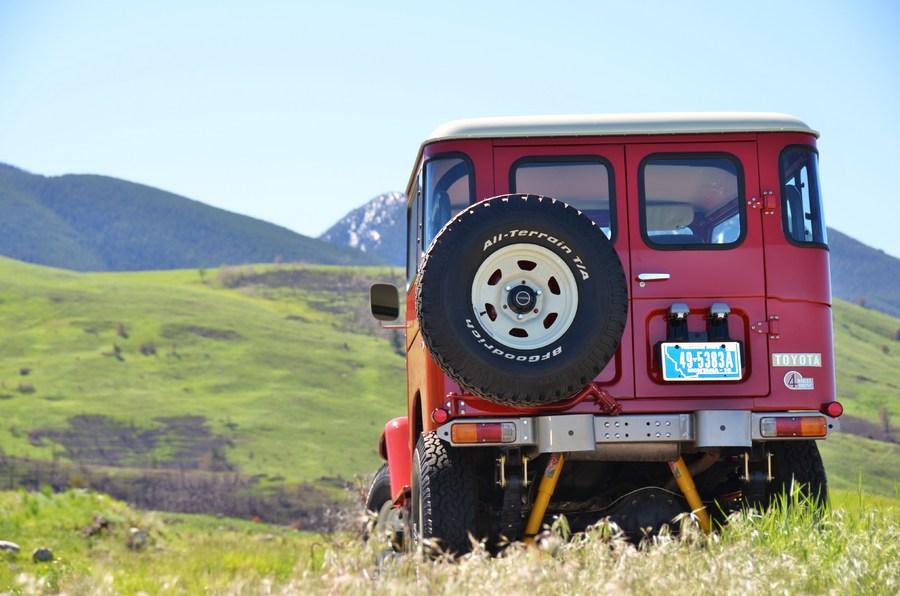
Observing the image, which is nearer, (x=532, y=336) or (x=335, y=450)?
(x=532, y=336)

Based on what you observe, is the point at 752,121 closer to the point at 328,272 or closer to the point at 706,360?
the point at 706,360

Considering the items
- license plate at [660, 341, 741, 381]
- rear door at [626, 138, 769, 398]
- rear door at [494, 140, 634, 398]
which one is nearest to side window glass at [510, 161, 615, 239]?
rear door at [494, 140, 634, 398]

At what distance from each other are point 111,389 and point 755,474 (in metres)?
97.6

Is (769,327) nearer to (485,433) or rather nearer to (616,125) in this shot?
(616,125)

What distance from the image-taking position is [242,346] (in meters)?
114

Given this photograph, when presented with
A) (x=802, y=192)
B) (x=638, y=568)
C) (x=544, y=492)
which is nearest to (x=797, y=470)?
(x=544, y=492)

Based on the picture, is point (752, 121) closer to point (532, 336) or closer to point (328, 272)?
point (532, 336)

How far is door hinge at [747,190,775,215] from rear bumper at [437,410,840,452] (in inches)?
48.1

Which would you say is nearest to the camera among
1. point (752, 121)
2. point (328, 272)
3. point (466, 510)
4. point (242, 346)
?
point (466, 510)

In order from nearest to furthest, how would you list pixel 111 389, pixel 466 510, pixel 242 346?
pixel 466 510 → pixel 111 389 → pixel 242 346

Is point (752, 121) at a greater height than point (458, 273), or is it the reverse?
point (752, 121)

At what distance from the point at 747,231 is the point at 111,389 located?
320ft

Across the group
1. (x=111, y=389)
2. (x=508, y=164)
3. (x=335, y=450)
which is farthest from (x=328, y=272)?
(x=508, y=164)

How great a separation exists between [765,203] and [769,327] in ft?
2.44
